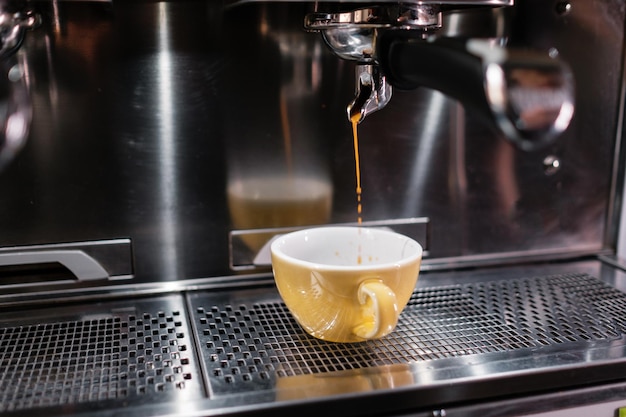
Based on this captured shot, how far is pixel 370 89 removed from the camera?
61 centimetres

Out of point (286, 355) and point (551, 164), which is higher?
point (551, 164)

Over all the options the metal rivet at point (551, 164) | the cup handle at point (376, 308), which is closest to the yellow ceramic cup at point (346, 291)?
the cup handle at point (376, 308)

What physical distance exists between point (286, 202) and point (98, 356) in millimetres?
273

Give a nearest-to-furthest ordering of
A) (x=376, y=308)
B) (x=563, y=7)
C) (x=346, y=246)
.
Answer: (x=376, y=308), (x=346, y=246), (x=563, y=7)

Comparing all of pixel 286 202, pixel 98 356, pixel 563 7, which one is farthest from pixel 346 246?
pixel 563 7

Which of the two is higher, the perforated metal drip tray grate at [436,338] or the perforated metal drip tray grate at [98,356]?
the perforated metal drip tray grate at [98,356]

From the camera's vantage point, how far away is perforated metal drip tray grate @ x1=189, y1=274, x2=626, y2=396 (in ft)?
1.75

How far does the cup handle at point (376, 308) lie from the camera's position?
0.53 meters

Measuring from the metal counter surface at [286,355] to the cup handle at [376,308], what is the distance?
0.03 m

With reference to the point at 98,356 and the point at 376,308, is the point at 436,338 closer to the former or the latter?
the point at 376,308

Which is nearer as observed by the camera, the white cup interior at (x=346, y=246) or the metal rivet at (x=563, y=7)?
the white cup interior at (x=346, y=246)

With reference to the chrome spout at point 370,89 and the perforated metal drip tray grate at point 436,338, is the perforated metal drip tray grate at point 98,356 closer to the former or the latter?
the perforated metal drip tray grate at point 436,338

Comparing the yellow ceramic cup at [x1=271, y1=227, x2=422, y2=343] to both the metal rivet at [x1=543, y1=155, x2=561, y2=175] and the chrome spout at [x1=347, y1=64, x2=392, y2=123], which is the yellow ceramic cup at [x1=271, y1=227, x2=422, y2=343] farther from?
the metal rivet at [x1=543, y1=155, x2=561, y2=175]

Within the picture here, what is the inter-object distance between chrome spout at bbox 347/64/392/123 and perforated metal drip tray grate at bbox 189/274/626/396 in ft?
0.69
